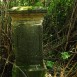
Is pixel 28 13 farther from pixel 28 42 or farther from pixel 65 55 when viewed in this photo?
pixel 65 55

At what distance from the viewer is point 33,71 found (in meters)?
3.39

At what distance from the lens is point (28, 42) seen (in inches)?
132

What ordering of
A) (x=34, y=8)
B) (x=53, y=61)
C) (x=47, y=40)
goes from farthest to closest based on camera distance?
(x=47, y=40) < (x=53, y=61) < (x=34, y=8)

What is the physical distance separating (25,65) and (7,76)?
0.80 meters

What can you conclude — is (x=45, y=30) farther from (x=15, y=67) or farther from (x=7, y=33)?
(x=15, y=67)

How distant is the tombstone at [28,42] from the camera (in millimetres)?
3285

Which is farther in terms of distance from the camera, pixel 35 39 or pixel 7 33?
pixel 7 33

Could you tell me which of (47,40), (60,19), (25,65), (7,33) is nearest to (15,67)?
(25,65)

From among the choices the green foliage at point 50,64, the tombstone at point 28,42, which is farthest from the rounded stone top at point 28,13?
the green foliage at point 50,64

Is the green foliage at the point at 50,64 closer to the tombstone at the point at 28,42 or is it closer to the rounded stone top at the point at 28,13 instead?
the tombstone at the point at 28,42

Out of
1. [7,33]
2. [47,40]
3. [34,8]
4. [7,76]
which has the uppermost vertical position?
[34,8]

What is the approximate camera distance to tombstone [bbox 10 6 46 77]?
10.8 ft

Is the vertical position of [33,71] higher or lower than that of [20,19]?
lower

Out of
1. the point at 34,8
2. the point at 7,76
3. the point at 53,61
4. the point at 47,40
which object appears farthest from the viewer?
the point at 47,40
